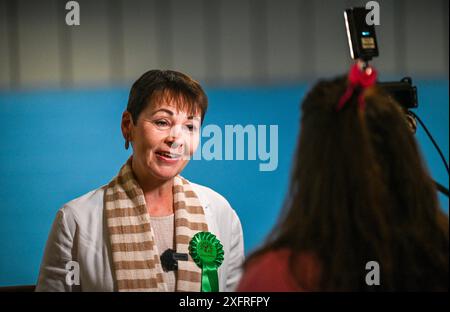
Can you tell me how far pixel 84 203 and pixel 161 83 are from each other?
46 centimetres

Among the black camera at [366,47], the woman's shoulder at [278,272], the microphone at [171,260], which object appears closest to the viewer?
the woman's shoulder at [278,272]

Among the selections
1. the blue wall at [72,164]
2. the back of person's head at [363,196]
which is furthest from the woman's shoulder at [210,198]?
the back of person's head at [363,196]

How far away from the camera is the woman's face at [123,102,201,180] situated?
2.20m

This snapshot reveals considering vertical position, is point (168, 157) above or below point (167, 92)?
below

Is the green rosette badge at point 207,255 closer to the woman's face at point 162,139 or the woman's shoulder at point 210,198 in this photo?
the woman's shoulder at point 210,198

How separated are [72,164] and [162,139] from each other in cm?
40

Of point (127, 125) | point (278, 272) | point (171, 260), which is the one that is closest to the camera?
point (278, 272)

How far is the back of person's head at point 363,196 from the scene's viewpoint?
1.46 m

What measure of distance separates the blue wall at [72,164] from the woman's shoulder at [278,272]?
38.6 inches

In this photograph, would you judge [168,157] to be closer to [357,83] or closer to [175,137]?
[175,137]

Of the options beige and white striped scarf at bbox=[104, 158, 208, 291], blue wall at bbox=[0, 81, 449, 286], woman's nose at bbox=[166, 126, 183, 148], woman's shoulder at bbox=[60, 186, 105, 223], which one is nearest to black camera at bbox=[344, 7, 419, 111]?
blue wall at bbox=[0, 81, 449, 286]

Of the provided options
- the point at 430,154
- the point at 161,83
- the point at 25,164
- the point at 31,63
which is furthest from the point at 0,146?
the point at 430,154

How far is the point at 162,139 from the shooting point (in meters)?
2.21

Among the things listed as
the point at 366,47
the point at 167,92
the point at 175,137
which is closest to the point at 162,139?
the point at 175,137
